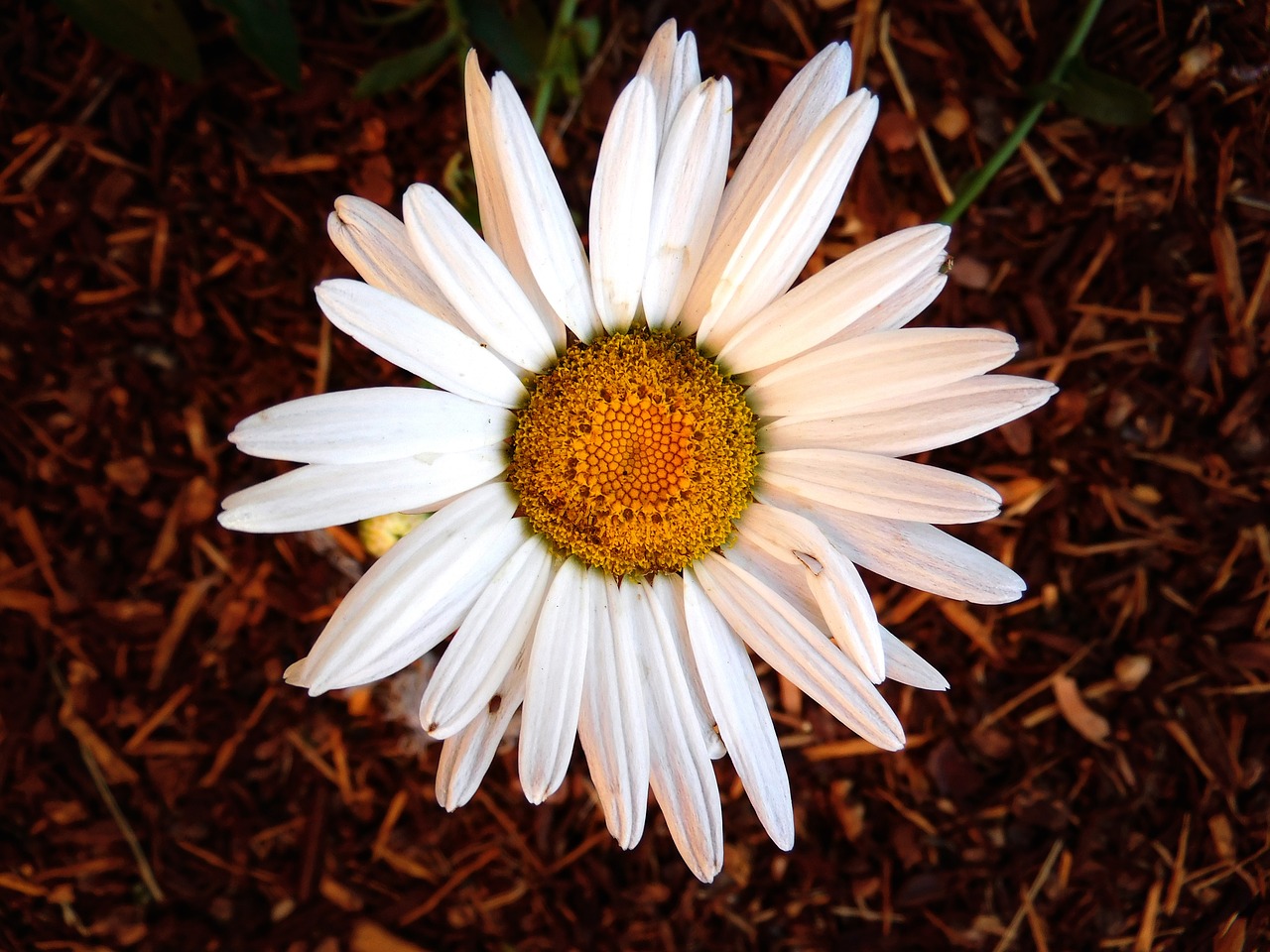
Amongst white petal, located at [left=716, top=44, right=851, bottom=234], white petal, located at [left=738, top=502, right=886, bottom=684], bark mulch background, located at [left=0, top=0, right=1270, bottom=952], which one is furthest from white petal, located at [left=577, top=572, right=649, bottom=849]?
bark mulch background, located at [left=0, top=0, right=1270, bottom=952]

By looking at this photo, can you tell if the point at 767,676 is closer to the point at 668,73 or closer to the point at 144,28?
the point at 668,73

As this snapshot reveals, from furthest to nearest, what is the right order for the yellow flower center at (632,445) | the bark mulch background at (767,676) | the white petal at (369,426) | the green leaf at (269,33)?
1. the bark mulch background at (767,676)
2. the green leaf at (269,33)
3. the yellow flower center at (632,445)
4. the white petal at (369,426)

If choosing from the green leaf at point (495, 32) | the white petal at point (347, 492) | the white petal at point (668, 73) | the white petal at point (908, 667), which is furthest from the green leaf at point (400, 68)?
the white petal at point (908, 667)

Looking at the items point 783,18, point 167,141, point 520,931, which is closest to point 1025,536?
point 783,18

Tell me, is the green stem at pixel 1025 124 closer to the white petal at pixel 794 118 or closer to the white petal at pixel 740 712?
the white petal at pixel 794 118

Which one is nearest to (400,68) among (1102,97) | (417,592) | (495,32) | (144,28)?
(495,32)

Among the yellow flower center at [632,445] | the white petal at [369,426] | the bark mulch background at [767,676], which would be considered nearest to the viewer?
the white petal at [369,426]

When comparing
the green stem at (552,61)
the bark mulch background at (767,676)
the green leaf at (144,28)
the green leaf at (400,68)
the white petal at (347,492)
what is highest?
the green leaf at (144,28)

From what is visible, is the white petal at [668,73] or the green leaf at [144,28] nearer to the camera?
the white petal at [668,73]
